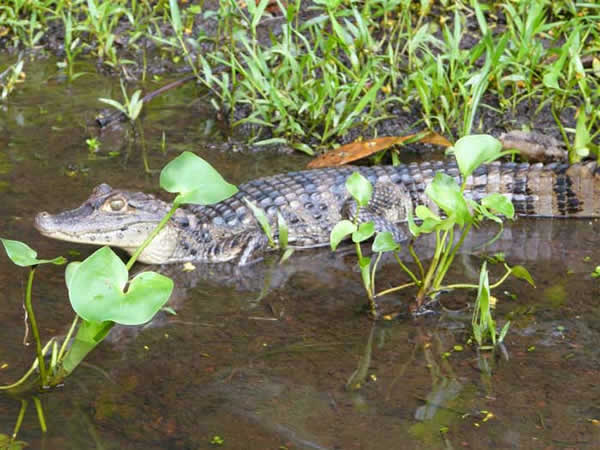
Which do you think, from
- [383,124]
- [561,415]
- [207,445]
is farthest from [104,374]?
[383,124]

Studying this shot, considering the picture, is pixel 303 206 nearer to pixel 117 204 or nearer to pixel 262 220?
pixel 262 220

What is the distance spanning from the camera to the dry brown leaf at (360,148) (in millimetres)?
6039

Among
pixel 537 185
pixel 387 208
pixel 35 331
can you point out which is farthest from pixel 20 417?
pixel 537 185

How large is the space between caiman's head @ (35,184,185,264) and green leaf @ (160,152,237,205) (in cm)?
150

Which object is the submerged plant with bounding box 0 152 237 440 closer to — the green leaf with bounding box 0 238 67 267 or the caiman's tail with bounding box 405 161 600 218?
the green leaf with bounding box 0 238 67 267

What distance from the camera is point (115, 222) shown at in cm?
498

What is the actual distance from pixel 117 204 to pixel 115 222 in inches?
4.0

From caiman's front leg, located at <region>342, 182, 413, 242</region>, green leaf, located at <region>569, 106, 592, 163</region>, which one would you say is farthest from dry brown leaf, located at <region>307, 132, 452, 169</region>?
green leaf, located at <region>569, 106, 592, 163</region>

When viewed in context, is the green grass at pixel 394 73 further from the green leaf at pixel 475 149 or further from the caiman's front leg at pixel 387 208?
the green leaf at pixel 475 149

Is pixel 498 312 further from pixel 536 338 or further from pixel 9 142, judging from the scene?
pixel 9 142

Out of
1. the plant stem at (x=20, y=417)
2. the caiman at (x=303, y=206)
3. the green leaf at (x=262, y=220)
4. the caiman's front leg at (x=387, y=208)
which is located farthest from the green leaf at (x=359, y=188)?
the plant stem at (x=20, y=417)

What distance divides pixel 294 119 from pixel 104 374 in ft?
9.83

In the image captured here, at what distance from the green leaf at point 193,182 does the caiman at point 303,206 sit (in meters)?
1.55

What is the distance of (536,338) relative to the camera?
4.04m
